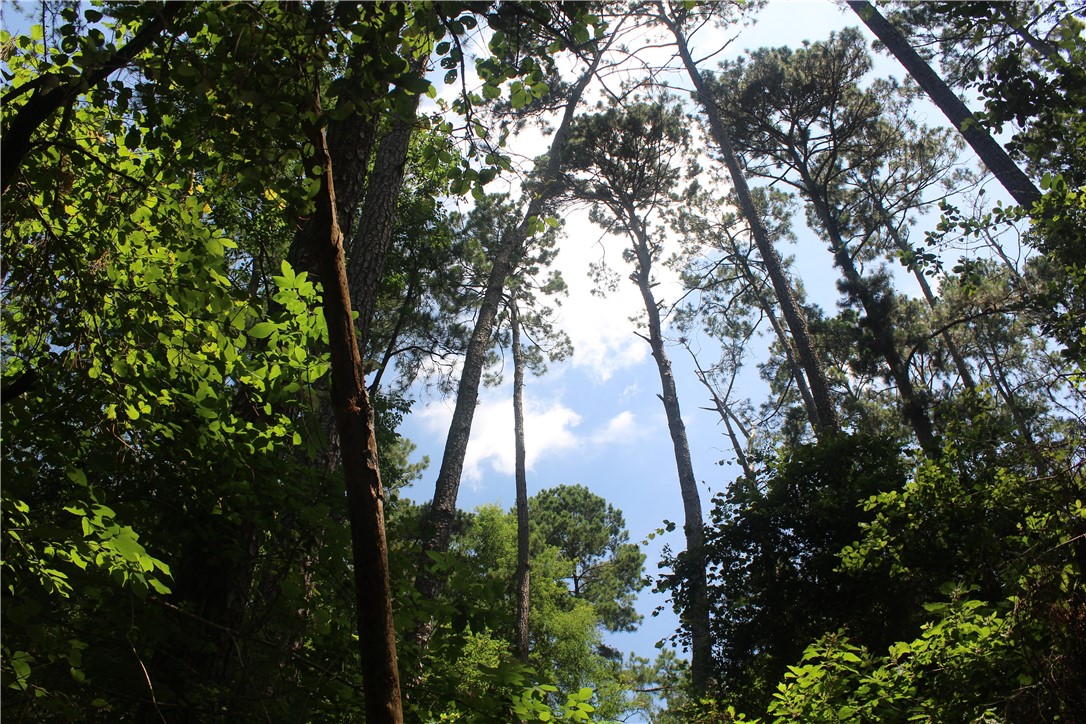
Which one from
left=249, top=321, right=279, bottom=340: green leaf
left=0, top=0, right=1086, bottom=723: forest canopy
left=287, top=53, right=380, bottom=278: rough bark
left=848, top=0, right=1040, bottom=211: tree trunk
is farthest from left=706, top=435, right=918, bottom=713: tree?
left=249, top=321, right=279, bottom=340: green leaf

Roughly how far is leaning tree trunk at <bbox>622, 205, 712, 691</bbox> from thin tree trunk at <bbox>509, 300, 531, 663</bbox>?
11.7 feet

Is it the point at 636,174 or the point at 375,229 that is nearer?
the point at 375,229

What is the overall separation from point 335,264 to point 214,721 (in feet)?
6.22

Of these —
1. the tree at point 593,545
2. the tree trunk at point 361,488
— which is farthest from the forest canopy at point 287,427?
the tree at point 593,545

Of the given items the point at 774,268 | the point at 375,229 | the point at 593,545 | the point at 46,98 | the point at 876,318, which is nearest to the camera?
the point at 46,98

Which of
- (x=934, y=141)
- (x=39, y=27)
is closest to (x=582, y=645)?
(x=934, y=141)

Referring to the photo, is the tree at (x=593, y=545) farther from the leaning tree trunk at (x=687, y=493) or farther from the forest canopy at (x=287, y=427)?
the forest canopy at (x=287, y=427)

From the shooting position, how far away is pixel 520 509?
1617cm

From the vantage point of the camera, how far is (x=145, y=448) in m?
2.67

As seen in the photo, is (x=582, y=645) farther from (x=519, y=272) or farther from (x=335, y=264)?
(x=335, y=264)

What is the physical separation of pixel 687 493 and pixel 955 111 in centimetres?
863

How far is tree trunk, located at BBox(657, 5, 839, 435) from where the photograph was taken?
10.4 m

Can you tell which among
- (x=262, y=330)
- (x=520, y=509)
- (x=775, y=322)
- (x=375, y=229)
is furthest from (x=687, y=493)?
(x=262, y=330)

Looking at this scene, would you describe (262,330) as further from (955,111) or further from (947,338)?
(947,338)
